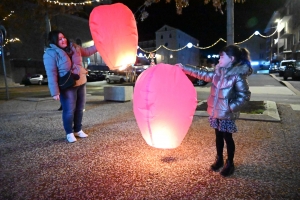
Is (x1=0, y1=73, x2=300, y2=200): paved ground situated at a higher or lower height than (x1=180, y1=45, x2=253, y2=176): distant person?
lower

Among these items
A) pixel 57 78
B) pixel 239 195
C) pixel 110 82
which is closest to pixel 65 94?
pixel 57 78

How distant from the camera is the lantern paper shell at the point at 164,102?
2512mm

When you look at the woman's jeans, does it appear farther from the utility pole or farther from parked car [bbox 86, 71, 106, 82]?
parked car [bbox 86, 71, 106, 82]

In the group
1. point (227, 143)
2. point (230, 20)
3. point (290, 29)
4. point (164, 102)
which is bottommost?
point (227, 143)

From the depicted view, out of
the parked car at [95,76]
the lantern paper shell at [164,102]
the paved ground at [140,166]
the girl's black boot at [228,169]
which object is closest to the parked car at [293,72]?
the paved ground at [140,166]

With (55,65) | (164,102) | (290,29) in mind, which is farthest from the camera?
(290,29)

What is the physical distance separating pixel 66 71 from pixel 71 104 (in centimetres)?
60

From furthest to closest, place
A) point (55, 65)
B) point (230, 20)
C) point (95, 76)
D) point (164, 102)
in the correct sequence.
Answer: point (95, 76) → point (230, 20) → point (55, 65) → point (164, 102)

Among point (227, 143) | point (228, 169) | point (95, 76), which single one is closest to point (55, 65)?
point (227, 143)

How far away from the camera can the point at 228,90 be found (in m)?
2.73

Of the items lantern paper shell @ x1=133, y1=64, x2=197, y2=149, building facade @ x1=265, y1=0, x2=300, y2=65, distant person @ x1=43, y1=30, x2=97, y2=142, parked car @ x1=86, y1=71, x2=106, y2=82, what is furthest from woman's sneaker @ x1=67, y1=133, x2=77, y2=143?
building facade @ x1=265, y1=0, x2=300, y2=65

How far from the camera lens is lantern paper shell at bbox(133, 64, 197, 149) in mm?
2512

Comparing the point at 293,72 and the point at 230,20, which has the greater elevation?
the point at 230,20

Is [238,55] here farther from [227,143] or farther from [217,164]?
[217,164]
